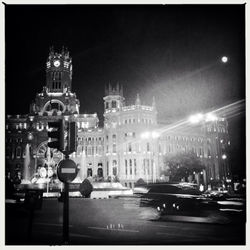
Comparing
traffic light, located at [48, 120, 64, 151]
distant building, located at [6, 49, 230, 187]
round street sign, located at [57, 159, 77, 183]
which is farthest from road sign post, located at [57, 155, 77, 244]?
distant building, located at [6, 49, 230, 187]

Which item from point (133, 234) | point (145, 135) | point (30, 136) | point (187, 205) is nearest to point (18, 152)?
point (30, 136)

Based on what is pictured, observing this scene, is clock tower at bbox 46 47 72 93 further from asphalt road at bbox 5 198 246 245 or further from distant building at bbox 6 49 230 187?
asphalt road at bbox 5 198 246 245

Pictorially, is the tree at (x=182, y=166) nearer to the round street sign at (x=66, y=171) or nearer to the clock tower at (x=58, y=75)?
the clock tower at (x=58, y=75)

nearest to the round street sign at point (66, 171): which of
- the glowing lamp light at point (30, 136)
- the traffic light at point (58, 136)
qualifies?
the traffic light at point (58, 136)

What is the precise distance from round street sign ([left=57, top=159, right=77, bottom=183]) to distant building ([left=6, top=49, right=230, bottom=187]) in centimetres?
5867

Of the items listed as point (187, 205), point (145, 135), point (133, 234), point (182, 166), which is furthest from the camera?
point (145, 135)

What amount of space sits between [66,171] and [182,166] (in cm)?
5006

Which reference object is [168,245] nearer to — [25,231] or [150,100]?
[25,231]

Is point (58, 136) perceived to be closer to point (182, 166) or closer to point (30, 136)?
point (182, 166)

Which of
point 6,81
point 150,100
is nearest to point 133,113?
point 150,100

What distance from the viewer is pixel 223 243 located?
789 centimetres

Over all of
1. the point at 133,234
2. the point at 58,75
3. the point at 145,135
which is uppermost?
the point at 58,75

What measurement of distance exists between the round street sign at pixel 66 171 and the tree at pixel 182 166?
48922 millimetres

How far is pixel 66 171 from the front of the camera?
6.63m
